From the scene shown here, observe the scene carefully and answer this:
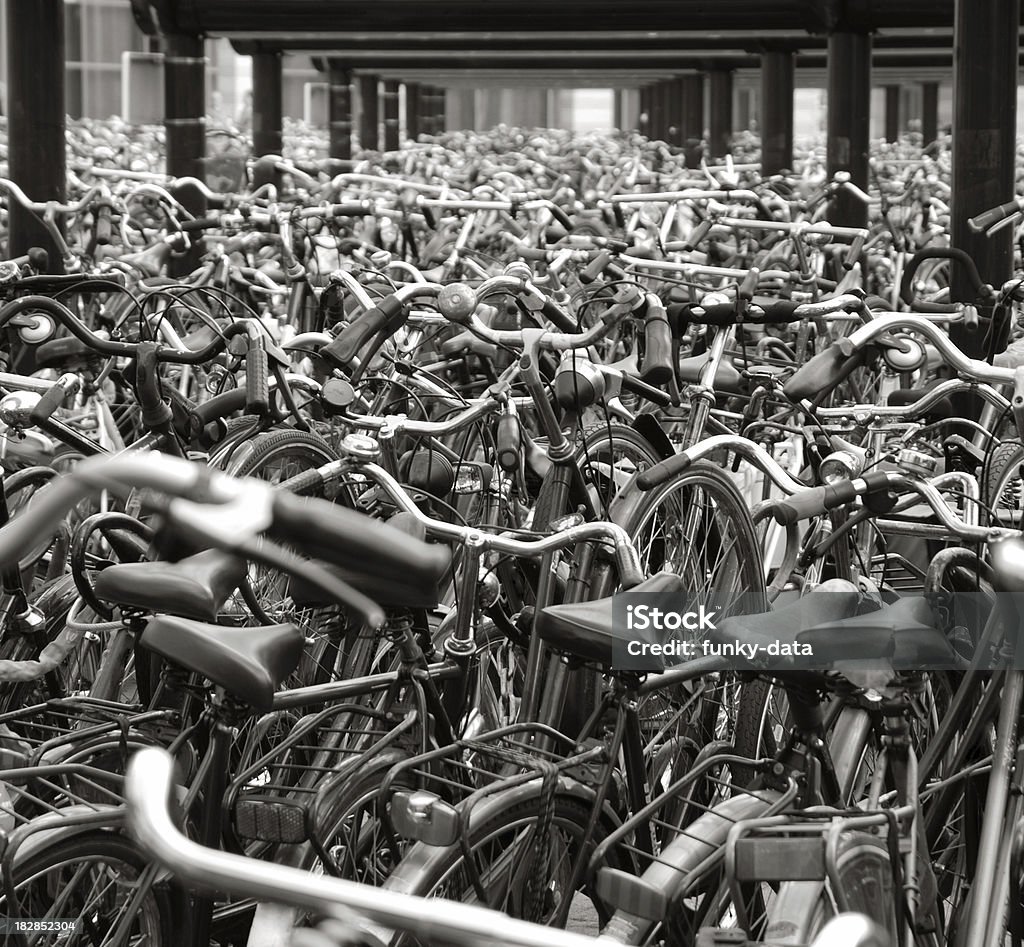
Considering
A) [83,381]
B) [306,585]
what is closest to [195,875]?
[306,585]

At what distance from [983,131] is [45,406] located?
4.15 m

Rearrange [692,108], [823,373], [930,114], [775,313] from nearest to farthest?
[823,373]
[775,313]
[692,108]
[930,114]

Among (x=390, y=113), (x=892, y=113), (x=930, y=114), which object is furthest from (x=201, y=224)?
(x=892, y=113)

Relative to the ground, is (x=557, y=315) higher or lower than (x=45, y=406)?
higher

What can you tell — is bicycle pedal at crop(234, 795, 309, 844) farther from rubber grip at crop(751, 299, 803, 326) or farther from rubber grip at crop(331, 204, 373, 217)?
rubber grip at crop(331, 204, 373, 217)

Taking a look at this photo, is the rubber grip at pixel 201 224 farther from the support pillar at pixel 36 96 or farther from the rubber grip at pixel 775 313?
the rubber grip at pixel 775 313

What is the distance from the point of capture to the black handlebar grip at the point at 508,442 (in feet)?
13.2

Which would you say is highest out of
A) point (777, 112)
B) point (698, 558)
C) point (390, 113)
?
point (390, 113)

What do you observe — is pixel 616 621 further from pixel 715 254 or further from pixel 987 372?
pixel 715 254

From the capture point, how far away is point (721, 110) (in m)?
21.8

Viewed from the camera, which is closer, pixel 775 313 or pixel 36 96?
pixel 775 313

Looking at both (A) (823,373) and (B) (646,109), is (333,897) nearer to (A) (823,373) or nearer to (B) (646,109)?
(A) (823,373)

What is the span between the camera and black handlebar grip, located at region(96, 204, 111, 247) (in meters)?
8.31

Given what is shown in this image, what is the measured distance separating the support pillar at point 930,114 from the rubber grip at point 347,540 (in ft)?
94.5
